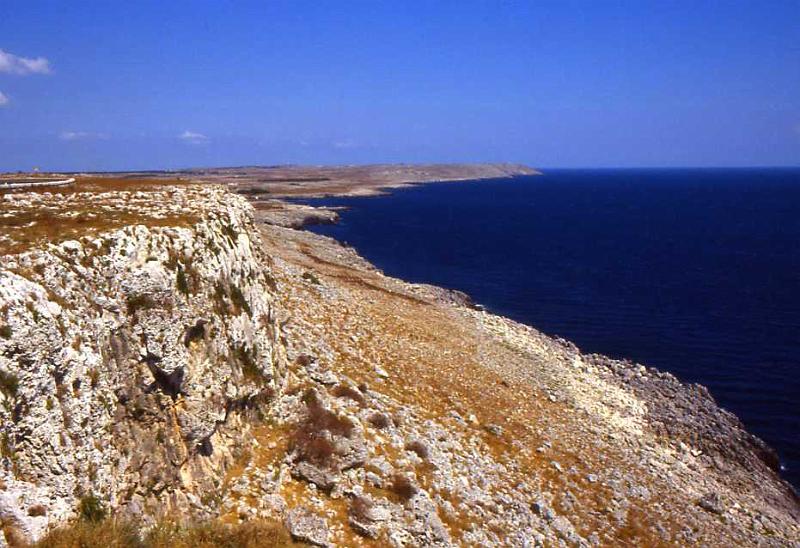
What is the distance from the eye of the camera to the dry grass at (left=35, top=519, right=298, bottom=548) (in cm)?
1117

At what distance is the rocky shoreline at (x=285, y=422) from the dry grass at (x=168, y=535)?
0.50 m

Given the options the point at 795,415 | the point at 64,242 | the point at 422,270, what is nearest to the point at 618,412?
the point at 795,415

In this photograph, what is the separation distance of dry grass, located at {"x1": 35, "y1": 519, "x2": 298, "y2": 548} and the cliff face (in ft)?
1.96

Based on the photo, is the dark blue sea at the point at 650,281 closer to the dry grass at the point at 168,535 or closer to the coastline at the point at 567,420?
the coastline at the point at 567,420

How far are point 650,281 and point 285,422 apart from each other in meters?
68.3

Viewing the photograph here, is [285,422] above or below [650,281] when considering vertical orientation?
above

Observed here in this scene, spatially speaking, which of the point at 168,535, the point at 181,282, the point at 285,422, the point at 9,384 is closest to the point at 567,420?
the point at 285,422

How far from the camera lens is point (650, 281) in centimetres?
7506

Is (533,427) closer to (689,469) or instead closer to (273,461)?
(689,469)

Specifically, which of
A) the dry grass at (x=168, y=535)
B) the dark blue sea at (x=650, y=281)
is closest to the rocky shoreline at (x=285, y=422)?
the dry grass at (x=168, y=535)

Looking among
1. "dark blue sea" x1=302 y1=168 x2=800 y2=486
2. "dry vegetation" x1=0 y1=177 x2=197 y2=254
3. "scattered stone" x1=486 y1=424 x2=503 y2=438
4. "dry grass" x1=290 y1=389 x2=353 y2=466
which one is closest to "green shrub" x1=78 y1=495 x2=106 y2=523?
"dry vegetation" x1=0 y1=177 x2=197 y2=254

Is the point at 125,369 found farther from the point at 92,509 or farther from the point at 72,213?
the point at 72,213

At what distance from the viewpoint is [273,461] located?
17953 mm

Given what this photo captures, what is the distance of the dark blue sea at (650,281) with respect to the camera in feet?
146
